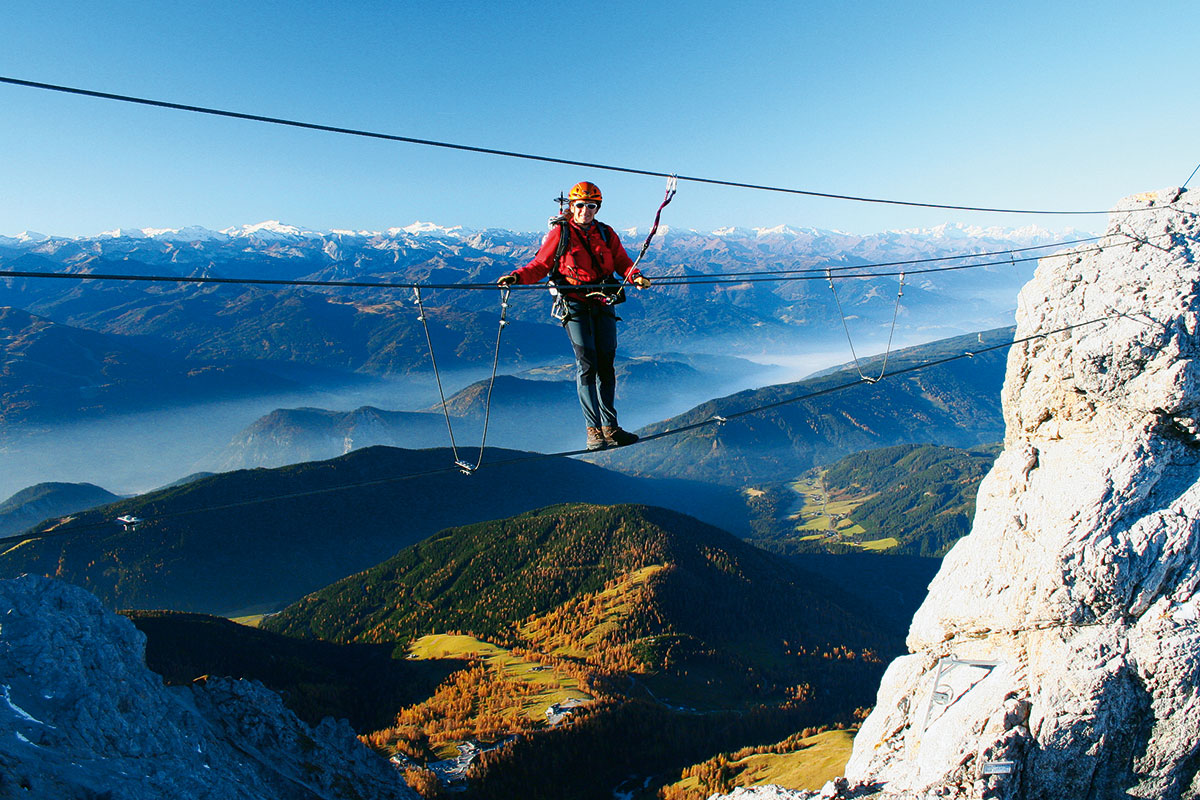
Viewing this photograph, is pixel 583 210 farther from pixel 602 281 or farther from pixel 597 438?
pixel 597 438

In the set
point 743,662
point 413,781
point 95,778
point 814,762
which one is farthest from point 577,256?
point 743,662

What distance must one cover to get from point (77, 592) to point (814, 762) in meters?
56.0

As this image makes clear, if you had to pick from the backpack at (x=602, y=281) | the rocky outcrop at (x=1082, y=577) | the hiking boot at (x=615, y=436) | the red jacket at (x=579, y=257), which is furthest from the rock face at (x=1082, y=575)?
the red jacket at (x=579, y=257)

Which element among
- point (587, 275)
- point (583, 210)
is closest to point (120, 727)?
point (587, 275)

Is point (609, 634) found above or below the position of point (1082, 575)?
below

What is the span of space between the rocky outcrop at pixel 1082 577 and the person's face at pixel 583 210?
15.3 m

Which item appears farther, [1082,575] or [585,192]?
[1082,575]

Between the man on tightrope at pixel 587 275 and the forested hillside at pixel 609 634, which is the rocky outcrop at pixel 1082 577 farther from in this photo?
the forested hillside at pixel 609 634

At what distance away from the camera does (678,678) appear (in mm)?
104688

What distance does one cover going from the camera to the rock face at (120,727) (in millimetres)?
20203

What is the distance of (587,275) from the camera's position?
43.3 ft

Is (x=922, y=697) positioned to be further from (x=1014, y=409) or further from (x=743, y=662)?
(x=743, y=662)

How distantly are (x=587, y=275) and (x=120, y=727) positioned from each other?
28247 millimetres

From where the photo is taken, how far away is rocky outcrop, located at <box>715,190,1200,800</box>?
51.0 ft
